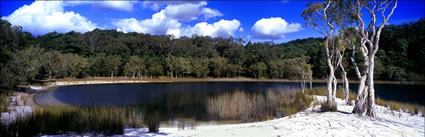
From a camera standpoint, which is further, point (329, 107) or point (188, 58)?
point (188, 58)

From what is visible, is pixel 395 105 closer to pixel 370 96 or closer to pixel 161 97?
pixel 370 96

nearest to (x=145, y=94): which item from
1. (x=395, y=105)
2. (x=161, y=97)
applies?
(x=161, y=97)

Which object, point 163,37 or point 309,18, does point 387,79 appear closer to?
point 309,18

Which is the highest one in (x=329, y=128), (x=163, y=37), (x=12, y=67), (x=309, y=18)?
(x=163, y=37)

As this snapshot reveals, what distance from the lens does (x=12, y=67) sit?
19.9 meters

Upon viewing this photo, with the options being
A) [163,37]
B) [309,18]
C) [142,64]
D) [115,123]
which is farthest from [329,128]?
[163,37]

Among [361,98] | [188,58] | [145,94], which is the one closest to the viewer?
[361,98]

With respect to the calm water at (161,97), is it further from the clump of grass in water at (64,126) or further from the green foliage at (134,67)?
the green foliage at (134,67)

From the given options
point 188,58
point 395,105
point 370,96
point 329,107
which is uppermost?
point 188,58

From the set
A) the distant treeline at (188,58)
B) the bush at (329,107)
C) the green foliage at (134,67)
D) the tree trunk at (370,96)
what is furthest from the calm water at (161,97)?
the green foliage at (134,67)

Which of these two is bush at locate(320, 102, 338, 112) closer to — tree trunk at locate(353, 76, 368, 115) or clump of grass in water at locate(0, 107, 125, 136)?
tree trunk at locate(353, 76, 368, 115)

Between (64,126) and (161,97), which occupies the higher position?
(64,126)

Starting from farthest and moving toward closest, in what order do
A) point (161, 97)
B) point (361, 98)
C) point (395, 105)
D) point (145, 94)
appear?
point (145, 94) < point (161, 97) < point (395, 105) < point (361, 98)

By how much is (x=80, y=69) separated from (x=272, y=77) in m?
41.0
